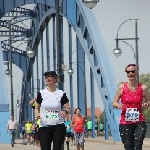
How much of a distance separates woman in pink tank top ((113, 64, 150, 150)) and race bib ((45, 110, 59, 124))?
107 centimetres

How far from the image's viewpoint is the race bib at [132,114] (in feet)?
39.5

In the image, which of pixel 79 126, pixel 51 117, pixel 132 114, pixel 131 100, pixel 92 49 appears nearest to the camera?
pixel 132 114

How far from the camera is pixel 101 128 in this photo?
65312 mm

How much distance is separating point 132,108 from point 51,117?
4.50ft

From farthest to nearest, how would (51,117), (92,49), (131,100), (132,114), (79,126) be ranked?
(92,49) → (79,126) → (51,117) → (131,100) → (132,114)

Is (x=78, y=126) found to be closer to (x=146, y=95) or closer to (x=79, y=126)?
(x=79, y=126)

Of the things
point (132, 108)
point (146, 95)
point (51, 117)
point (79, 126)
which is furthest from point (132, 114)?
point (79, 126)

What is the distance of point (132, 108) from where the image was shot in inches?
479

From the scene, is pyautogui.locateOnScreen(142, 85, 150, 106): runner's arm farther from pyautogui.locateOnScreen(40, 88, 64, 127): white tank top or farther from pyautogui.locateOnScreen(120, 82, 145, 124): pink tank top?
pyautogui.locateOnScreen(40, 88, 64, 127): white tank top

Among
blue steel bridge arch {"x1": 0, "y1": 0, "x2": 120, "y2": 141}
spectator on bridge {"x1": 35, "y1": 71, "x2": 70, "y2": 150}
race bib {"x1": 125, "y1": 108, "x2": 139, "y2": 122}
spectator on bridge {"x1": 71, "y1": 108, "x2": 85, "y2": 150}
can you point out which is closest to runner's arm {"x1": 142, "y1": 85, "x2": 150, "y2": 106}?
race bib {"x1": 125, "y1": 108, "x2": 139, "y2": 122}

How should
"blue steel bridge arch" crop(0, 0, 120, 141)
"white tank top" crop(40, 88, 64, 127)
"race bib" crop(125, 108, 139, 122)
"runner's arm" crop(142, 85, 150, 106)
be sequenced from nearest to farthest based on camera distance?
"race bib" crop(125, 108, 139, 122)
"runner's arm" crop(142, 85, 150, 106)
"white tank top" crop(40, 88, 64, 127)
"blue steel bridge arch" crop(0, 0, 120, 141)

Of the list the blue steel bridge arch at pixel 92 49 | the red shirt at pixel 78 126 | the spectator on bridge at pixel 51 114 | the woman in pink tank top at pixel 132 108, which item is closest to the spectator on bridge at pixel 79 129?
the red shirt at pixel 78 126

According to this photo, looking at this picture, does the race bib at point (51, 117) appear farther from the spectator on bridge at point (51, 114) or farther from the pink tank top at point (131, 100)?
the pink tank top at point (131, 100)

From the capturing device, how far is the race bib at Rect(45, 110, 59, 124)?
1280cm
